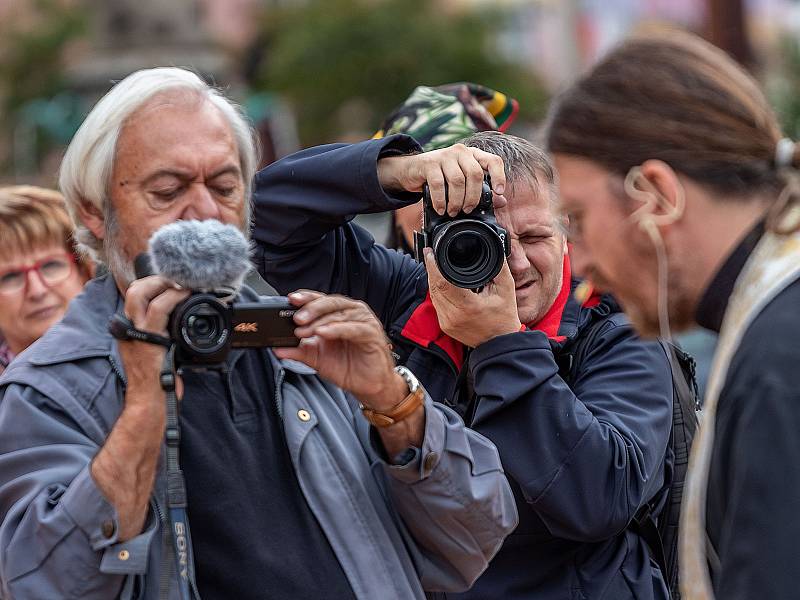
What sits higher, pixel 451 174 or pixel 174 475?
pixel 451 174

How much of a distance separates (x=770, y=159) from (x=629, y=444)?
40.7 inches

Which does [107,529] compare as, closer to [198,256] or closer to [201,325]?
[201,325]

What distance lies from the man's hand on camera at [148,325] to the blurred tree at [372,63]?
58.3 ft

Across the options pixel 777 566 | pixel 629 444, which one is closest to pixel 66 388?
pixel 629 444

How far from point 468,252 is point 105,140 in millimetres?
841

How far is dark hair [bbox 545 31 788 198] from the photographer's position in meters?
1.97

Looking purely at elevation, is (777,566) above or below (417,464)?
above

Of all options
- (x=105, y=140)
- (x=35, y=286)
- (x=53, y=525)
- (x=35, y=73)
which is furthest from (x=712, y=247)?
(x=35, y=73)

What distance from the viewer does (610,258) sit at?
2.11m

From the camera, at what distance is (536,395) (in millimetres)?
2791

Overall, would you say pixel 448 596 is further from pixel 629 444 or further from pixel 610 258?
pixel 610 258

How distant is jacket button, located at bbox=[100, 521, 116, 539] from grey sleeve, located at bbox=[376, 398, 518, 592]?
1.79ft

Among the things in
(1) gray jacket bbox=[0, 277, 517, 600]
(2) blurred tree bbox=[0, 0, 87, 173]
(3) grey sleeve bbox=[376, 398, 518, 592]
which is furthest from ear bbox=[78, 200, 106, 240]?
(2) blurred tree bbox=[0, 0, 87, 173]

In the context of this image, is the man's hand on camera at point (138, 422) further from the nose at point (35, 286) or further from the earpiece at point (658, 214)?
the nose at point (35, 286)
